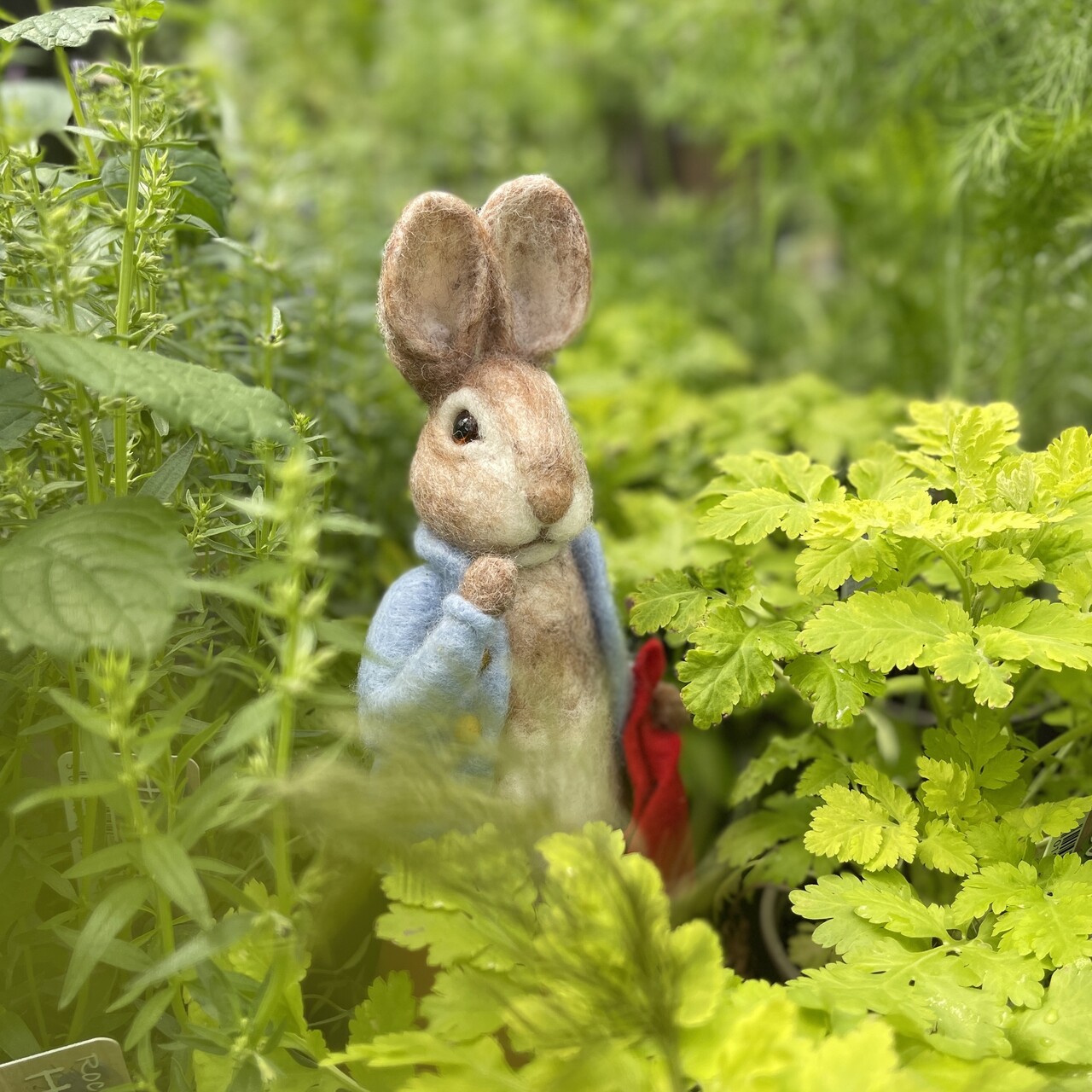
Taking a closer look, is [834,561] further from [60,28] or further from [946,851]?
[60,28]

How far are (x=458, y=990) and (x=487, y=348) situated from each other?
0.49m

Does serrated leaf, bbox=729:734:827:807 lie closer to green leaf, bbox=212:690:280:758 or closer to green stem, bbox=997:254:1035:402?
green leaf, bbox=212:690:280:758

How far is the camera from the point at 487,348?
85 cm

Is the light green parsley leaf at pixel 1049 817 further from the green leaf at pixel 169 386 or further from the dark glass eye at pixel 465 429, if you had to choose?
the green leaf at pixel 169 386

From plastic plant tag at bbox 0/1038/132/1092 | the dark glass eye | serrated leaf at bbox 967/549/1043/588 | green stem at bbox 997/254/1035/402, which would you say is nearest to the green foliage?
serrated leaf at bbox 967/549/1043/588

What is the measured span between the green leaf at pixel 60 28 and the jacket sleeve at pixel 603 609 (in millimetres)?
536

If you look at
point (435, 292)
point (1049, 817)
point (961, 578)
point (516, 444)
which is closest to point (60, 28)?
point (435, 292)

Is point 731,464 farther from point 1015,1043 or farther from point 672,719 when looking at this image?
point 1015,1043

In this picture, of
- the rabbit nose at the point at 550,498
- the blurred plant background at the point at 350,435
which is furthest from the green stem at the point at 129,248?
the rabbit nose at the point at 550,498

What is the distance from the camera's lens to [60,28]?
2.39ft

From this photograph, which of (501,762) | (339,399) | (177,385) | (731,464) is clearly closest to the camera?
(177,385)

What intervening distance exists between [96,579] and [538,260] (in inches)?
18.1

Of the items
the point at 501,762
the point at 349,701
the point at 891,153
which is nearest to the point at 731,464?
the point at 501,762

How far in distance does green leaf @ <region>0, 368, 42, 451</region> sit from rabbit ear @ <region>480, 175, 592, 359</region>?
0.36 metres
